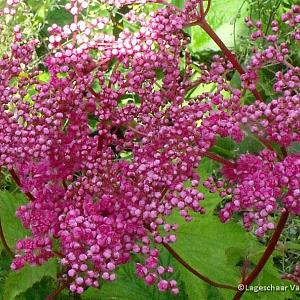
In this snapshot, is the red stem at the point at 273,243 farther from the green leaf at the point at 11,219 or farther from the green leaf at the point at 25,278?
the green leaf at the point at 11,219

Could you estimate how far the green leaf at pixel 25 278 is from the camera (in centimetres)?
142

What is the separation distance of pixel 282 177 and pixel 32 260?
459 millimetres

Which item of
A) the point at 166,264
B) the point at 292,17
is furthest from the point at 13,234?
the point at 292,17

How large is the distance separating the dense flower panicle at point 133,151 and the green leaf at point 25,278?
0.81 feet

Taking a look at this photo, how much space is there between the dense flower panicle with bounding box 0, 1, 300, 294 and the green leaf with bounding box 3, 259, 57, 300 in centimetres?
25

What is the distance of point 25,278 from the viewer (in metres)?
1.44

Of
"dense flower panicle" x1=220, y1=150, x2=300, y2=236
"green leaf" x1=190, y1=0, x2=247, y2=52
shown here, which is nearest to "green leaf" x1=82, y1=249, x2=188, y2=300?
"dense flower panicle" x1=220, y1=150, x2=300, y2=236

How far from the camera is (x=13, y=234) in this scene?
155 cm

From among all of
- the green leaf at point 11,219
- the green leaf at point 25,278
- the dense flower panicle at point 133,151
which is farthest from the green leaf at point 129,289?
the dense flower panicle at point 133,151

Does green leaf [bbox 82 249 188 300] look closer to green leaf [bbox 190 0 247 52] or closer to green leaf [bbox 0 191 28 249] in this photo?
green leaf [bbox 0 191 28 249]

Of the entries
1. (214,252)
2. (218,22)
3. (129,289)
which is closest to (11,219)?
(129,289)

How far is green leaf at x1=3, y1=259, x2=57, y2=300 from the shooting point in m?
1.42

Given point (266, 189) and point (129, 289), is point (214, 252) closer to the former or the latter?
point (129, 289)

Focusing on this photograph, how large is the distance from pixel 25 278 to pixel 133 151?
433 millimetres
